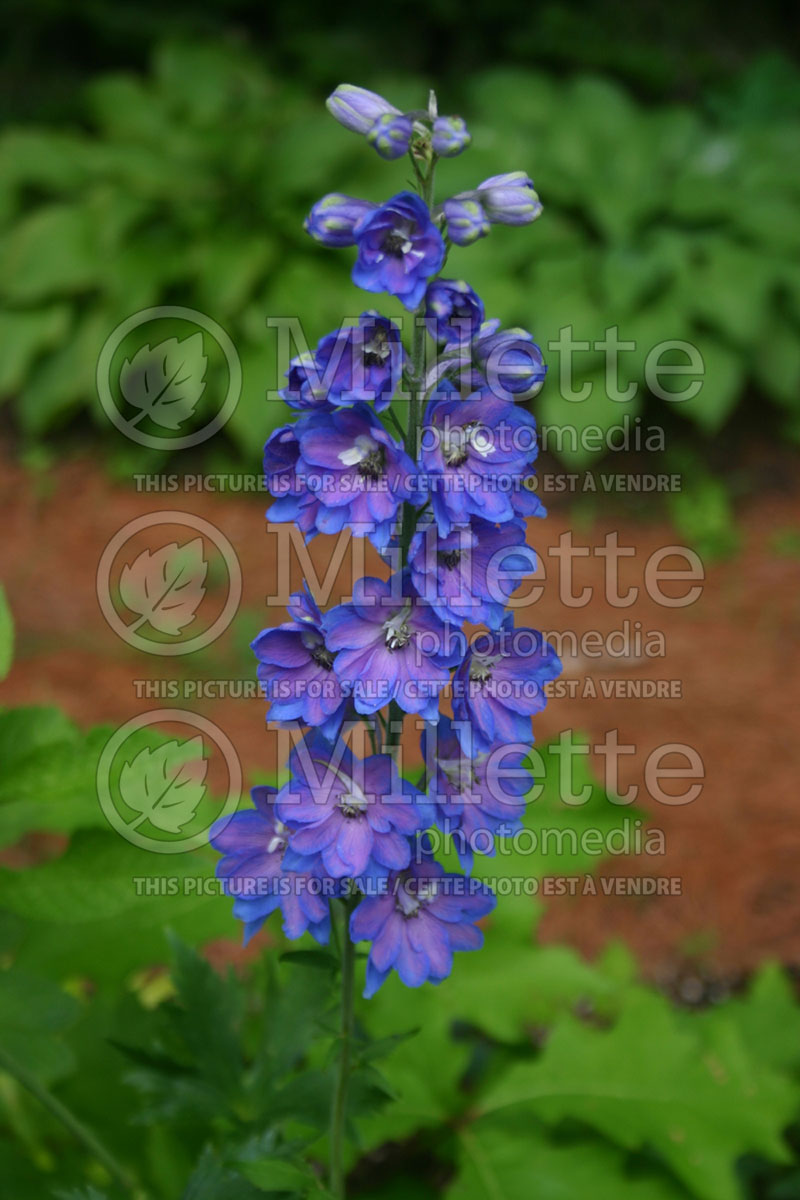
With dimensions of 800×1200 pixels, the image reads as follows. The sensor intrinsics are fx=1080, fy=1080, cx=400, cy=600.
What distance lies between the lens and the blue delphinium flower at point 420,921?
5.40ft

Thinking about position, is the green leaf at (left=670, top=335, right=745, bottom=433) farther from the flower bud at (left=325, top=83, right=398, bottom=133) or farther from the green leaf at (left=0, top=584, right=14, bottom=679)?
the green leaf at (left=0, top=584, right=14, bottom=679)

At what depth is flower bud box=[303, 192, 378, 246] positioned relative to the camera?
159 centimetres

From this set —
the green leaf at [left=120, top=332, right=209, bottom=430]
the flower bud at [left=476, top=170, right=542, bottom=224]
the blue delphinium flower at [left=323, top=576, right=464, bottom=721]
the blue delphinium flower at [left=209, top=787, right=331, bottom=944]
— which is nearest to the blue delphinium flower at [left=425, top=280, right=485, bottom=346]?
the flower bud at [left=476, top=170, right=542, bottom=224]

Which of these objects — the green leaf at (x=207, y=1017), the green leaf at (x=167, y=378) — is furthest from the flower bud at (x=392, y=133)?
the green leaf at (x=167, y=378)

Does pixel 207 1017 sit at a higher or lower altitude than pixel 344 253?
lower

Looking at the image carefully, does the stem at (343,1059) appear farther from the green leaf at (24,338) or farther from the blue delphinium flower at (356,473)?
the green leaf at (24,338)

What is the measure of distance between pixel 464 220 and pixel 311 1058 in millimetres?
1901

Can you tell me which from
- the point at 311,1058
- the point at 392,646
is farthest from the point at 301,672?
the point at 311,1058

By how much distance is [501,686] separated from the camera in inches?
65.7

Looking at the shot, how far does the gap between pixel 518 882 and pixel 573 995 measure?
1.11 feet

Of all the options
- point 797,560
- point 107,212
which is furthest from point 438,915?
point 107,212

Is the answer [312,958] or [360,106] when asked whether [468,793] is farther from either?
[360,106]

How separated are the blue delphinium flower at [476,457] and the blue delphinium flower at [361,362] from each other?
3.5 inches

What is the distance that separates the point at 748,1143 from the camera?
2488mm
